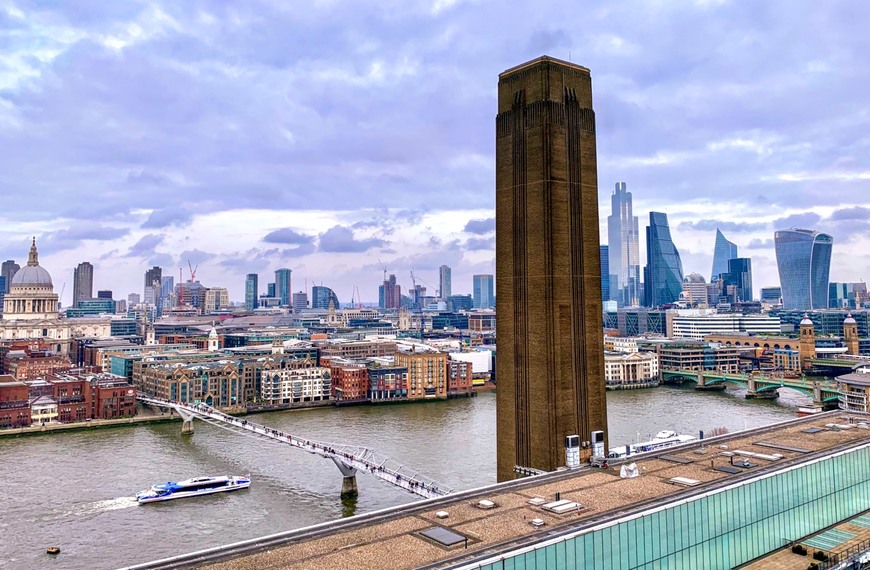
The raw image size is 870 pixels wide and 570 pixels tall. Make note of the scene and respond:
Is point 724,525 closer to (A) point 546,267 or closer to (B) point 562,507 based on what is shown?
(B) point 562,507

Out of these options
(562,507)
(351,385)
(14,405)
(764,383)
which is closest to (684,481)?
(562,507)

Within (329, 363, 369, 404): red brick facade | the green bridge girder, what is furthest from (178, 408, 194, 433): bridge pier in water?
the green bridge girder

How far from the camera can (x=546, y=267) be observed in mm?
31422

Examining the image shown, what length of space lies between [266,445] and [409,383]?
33089 mm

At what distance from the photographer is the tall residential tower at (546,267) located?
31.4 metres

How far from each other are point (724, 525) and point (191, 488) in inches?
1176

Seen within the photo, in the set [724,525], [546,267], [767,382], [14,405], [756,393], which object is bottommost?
[756,393]

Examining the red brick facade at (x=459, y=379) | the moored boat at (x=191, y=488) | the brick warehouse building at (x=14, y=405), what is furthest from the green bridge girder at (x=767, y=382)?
the brick warehouse building at (x=14, y=405)

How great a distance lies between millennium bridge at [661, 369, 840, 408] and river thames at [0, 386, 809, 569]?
498cm

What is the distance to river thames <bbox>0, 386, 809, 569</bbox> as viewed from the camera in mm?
31562

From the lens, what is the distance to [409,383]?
275ft

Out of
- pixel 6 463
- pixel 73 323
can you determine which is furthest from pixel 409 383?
pixel 73 323

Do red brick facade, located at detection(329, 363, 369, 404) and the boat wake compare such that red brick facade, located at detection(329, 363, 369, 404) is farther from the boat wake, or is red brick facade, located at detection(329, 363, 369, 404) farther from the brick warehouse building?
the boat wake

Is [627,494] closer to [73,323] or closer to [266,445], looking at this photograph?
[266,445]
